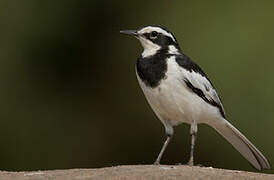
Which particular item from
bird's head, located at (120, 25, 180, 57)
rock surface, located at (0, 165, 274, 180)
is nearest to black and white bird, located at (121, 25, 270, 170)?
bird's head, located at (120, 25, 180, 57)

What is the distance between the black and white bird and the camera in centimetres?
962

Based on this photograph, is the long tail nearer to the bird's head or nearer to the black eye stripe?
the bird's head

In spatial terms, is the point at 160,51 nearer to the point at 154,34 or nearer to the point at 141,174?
the point at 154,34

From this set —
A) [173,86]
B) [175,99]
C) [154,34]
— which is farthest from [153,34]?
[175,99]

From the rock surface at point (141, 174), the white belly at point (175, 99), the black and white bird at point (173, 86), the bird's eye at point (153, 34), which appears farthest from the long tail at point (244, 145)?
the rock surface at point (141, 174)

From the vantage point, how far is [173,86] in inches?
379

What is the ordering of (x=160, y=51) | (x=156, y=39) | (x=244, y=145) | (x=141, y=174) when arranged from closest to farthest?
(x=141, y=174) → (x=160, y=51) → (x=156, y=39) → (x=244, y=145)

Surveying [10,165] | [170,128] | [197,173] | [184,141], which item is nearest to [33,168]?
[10,165]

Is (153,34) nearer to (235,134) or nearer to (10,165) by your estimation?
(235,134)

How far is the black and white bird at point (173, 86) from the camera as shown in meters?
9.62

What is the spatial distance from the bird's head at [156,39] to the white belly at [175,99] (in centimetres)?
40

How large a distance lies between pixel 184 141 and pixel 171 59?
183 inches

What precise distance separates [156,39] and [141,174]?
7.51ft

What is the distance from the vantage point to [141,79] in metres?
9.77
